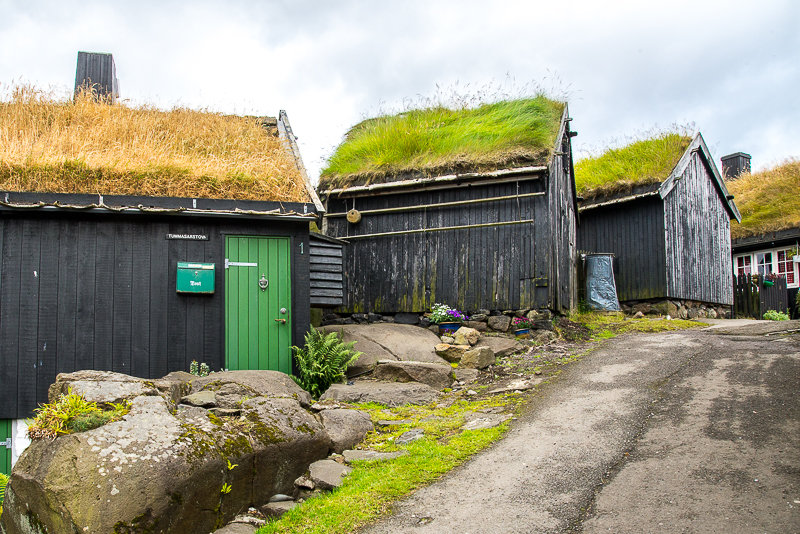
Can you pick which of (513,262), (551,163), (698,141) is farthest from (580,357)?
(698,141)

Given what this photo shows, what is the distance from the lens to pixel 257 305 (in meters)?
10.7

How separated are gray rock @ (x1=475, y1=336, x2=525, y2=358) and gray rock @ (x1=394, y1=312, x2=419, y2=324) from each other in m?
2.08

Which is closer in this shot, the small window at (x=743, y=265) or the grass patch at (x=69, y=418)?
the grass patch at (x=69, y=418)

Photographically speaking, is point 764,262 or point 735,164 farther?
point 735,164

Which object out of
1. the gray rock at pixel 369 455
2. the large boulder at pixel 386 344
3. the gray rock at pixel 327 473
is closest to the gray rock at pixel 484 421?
the gray rock at pixel 369 455

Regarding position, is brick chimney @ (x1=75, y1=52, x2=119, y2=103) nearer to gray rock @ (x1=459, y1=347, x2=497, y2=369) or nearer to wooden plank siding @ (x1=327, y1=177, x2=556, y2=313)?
wooden plank siding @ (x1=327, y1=177, x2=556, y2=313)

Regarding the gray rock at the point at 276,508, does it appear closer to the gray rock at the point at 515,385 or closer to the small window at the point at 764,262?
the gray rock at the point at 515,385

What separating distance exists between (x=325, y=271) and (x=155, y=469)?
708 cm

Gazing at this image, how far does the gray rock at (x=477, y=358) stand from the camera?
1098 centimetres

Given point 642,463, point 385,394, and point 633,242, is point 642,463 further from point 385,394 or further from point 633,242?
point 633,242

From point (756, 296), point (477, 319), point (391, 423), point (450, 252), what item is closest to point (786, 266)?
point (756, 296)

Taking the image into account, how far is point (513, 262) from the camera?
44.6ft

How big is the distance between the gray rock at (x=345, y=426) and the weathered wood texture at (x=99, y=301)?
11.8 feet

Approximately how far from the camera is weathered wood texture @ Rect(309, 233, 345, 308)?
1182 centimetres
